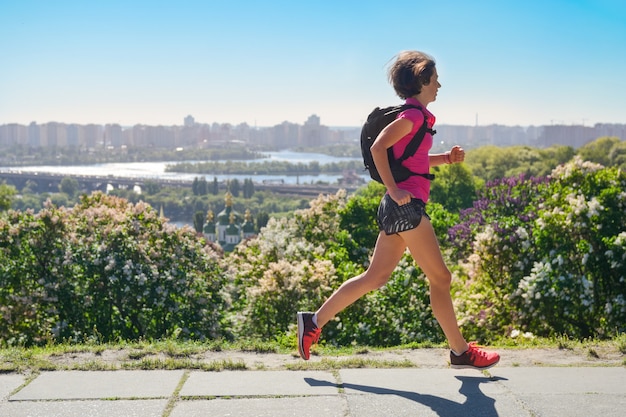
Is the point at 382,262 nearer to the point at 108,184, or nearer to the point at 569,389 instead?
the point at 569,389

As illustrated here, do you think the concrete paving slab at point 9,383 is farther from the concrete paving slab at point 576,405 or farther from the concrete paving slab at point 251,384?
the concrete paving slab at point 576,405

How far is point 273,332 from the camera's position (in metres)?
9.95

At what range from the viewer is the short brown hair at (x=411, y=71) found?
397cm

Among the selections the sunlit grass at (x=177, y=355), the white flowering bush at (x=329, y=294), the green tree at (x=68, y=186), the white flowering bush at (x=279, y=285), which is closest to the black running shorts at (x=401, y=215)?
the sunlit grass at (x=177, y=355)

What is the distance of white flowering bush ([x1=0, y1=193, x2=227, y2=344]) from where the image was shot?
876cm

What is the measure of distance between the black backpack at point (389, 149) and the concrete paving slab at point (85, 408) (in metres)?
1.61

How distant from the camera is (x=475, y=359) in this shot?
4051mm

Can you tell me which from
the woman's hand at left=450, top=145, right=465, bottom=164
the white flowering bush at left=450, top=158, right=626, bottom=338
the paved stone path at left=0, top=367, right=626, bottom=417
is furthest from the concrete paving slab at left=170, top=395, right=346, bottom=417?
the white flowering bush at left=450, top=158, right=626, bottom=338

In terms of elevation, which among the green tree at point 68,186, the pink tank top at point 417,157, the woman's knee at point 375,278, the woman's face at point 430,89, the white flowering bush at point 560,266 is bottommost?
the green tree at point 68,186

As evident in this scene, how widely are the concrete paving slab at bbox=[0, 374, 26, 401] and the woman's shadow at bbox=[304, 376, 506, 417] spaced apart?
142cm

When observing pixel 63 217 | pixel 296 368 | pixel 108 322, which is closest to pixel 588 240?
pixel 296 368

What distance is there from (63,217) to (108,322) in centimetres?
159

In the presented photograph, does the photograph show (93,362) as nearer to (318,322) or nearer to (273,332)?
(318,322)

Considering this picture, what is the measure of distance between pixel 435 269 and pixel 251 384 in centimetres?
112
